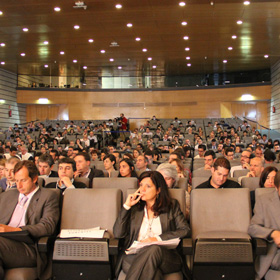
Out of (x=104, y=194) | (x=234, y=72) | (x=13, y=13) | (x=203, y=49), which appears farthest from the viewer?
(x=234, y=72)

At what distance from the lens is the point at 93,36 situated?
1447 cm

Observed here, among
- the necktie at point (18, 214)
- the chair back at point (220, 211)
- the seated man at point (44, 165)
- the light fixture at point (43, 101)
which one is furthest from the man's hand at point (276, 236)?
the light fixture at point (43, 101)

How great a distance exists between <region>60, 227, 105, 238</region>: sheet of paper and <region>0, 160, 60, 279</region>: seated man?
0.13 metres

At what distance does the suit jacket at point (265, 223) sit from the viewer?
2.98m

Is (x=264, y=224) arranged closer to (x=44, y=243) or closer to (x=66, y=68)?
(x=44, y=243)

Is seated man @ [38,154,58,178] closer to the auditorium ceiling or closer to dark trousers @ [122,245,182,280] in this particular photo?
dark trousers @ [122,245,182,280]

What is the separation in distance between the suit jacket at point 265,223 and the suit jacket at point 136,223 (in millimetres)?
551

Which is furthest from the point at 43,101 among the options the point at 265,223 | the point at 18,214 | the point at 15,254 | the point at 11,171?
the point at 265,223

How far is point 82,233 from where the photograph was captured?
3223mm

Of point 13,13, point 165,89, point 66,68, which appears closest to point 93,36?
point 13,13

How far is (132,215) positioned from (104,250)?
367 millimetres

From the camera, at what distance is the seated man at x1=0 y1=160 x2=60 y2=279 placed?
10.2ft

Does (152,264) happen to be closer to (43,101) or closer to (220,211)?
(220,211)

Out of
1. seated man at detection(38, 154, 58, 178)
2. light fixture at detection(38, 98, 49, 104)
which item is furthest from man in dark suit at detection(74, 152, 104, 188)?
light fixture at detection(38, 98, 49, 104)
